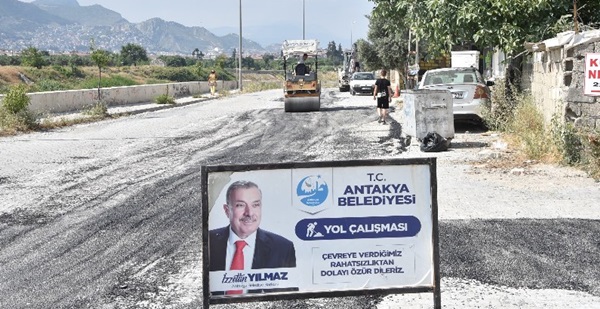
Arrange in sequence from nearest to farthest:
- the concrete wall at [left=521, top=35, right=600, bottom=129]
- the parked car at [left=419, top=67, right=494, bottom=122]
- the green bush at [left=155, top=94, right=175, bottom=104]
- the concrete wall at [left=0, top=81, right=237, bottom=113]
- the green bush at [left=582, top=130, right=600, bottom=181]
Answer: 1. the green bush at [left=582, top=130, right=600, bottom=181]
2. the concrete wall at [left=521, top=35, right=600, bottom=129]
3. the parked car at [left=419, top=67, right=494, bottom=122]
4. the concrete wall at [left=0, top=81, right=237, bottom=113]
5. the green bush at [left=155, top=94, right=175, bottom=104]

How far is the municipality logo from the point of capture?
190 inches

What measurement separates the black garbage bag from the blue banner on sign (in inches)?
435

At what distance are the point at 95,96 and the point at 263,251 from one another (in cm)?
2702

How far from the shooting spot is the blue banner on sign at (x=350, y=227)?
484cm

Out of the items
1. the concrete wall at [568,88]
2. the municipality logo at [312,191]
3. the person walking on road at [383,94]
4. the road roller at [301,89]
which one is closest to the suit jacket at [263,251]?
the municipality logo at [312,191]

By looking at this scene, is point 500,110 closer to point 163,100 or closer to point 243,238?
point 243,238

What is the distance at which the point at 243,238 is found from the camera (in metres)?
4.80

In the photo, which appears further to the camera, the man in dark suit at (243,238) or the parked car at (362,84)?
the parked car at (362,84)

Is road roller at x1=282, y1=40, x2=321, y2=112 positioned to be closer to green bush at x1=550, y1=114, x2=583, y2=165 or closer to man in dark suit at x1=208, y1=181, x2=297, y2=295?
green bush at x1=550, y1=114, x2=583, y2=165

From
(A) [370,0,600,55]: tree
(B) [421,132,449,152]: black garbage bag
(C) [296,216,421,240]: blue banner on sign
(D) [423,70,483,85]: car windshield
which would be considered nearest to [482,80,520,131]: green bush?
(D) [423,70,483,85]: car windshield

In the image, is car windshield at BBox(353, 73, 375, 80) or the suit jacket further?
car windshield at BBox(353, 73, 375, 80)

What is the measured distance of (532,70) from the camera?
18312 millimetres

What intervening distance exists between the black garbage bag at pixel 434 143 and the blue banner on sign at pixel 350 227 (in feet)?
36.3

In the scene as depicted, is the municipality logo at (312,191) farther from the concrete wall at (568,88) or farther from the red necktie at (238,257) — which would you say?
the concrete wall at (568,88)
